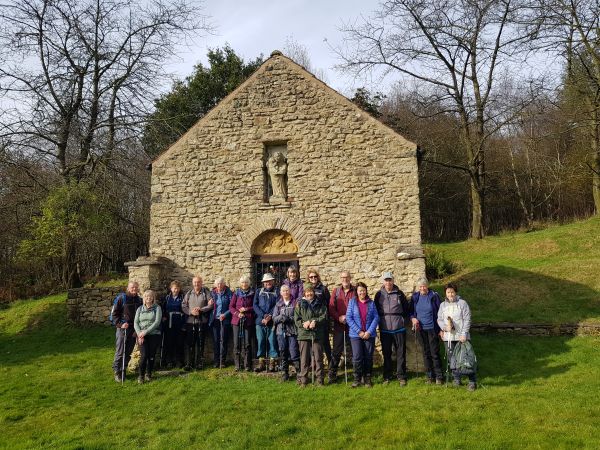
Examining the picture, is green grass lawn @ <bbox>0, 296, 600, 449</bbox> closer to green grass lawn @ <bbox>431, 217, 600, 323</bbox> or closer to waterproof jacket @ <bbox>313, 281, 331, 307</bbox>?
waterproof jacket @ <bbox>313, 281, 331, 307</bbox>

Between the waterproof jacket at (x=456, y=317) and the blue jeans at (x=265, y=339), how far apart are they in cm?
287

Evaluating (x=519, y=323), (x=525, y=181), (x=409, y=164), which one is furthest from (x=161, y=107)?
(x=525, y=181)

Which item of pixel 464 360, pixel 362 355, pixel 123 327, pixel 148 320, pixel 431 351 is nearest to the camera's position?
pixel 464 360

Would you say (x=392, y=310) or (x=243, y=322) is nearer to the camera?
(x=392, y=310)

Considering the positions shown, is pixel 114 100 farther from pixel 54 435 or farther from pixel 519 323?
pixel 519 323

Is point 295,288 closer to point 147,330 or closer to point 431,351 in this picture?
point 431,351

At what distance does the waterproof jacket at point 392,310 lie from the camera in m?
7.54

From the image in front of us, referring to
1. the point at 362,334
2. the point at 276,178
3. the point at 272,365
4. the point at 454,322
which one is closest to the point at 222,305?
the point at 272,365

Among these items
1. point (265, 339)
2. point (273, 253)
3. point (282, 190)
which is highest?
point (282, 190)

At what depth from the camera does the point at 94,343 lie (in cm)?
1159

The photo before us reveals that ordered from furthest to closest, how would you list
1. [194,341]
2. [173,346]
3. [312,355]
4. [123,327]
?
[173,346], [194,341], [123,327], [312,355]

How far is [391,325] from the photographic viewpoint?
7.54 metres

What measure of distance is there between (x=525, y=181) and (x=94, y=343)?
76.2ft

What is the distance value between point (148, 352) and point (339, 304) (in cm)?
344
